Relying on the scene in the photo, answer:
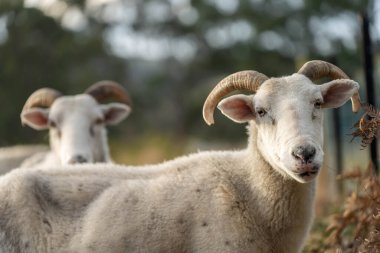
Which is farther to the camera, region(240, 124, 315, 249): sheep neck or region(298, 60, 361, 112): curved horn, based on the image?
region(298, 60, 361, 112): curved horn

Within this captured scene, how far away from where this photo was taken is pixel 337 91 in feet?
23.2

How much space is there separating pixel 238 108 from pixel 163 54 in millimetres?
38370

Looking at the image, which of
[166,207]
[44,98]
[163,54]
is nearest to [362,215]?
[166,207]

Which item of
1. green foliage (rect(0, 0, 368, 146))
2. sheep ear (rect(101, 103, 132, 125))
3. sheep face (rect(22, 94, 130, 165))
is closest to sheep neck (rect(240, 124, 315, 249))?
sheep face (rect(22, 94, 130, 165))

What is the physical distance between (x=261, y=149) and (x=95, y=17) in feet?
111

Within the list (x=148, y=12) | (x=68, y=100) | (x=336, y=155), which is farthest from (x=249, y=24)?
(x=68, y=100)

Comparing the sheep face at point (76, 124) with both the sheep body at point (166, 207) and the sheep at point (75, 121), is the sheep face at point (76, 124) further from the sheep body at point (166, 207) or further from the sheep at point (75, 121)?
the sheep body at point (166, 207)

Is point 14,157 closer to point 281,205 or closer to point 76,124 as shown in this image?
point 76,124

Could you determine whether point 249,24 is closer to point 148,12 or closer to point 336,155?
point 148,12

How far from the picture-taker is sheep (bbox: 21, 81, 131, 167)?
10.5 metres

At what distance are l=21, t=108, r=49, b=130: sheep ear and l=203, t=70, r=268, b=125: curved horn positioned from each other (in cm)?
466

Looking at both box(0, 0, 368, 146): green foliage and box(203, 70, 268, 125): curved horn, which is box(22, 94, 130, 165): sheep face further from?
box(0, 0, 368, 146): green foliage

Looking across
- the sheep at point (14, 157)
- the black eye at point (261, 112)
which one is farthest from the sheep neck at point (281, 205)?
the sheep at point (14, 157)

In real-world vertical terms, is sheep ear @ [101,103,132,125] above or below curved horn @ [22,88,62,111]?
below
